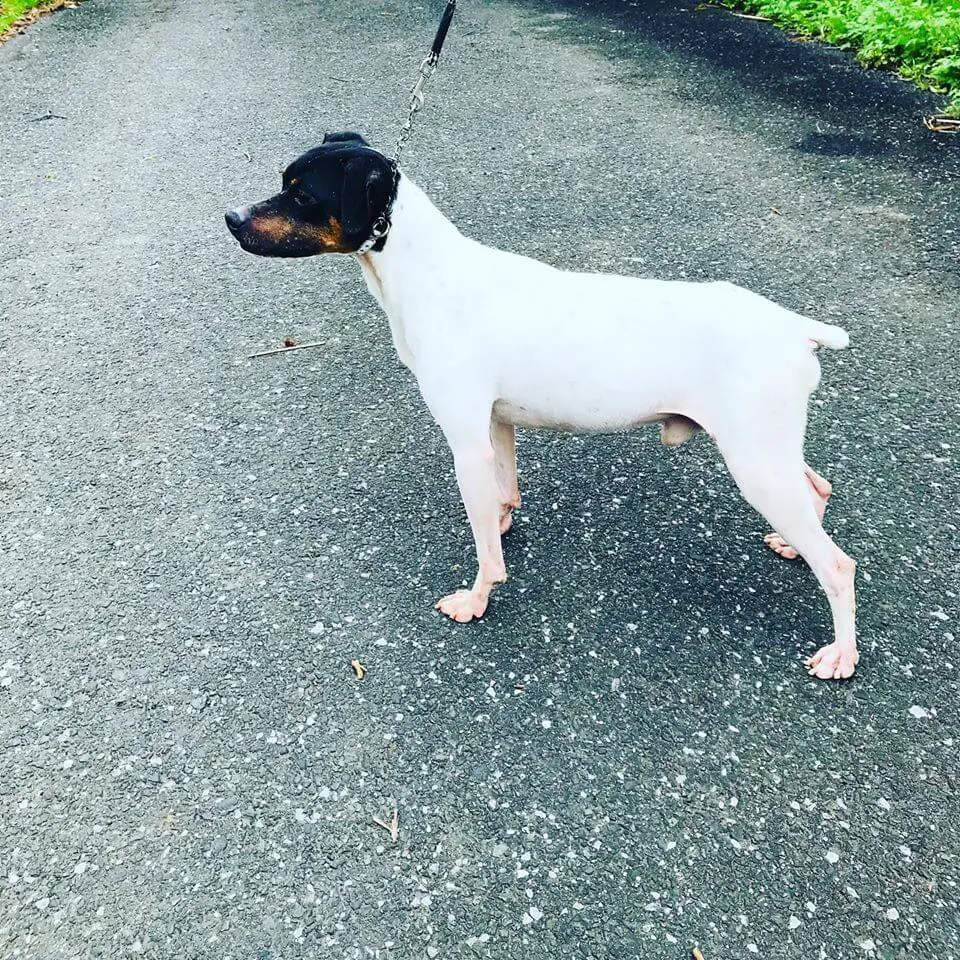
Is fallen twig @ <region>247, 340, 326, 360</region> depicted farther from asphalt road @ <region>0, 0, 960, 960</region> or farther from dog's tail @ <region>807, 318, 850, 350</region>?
dog's tail @ <region>807, 318, 850, 350</region>

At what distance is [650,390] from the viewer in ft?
8.52

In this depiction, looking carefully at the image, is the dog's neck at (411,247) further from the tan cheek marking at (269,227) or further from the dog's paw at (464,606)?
the dog's paw at (464,606)

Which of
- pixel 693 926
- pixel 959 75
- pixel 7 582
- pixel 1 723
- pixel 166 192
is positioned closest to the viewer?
pixel 693 926

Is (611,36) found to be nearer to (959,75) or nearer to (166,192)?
(959,75)

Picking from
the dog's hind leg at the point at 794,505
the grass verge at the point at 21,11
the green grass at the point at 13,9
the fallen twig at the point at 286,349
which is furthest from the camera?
the green grass at the point at 13,9

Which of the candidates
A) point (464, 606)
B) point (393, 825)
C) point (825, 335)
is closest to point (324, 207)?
point (464, 606)

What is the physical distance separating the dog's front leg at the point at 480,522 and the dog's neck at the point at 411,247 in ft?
1.77

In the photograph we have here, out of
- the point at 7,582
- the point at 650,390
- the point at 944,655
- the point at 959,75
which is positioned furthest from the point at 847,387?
the point at 959,75

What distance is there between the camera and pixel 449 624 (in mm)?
3045

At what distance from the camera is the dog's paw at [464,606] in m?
3.04

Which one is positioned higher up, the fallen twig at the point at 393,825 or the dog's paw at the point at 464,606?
the dog's paw at the point at 464,606

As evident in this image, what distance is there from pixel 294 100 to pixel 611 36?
329cm

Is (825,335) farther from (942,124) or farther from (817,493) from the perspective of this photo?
(942,124)

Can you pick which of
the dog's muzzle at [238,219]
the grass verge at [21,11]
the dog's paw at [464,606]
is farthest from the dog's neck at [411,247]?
the grass verge at [21,11]
